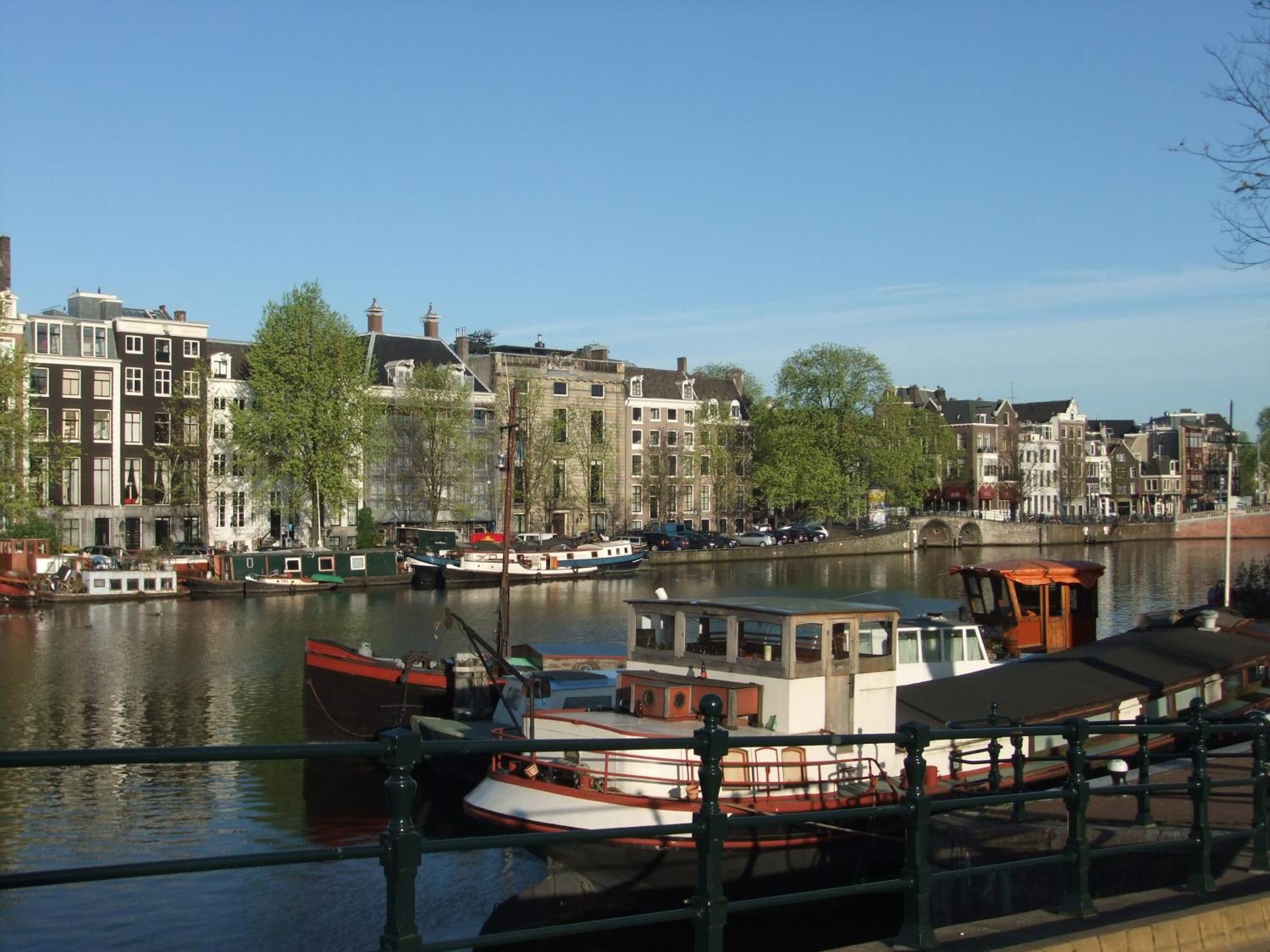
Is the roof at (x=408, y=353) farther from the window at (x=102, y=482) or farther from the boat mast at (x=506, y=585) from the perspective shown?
the boat mast at (x=506, y=585)

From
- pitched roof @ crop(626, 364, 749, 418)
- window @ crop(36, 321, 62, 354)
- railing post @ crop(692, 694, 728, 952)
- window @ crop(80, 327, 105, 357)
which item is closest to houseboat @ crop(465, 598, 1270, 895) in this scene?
railing post @ crop(692, 694, 728, 952)

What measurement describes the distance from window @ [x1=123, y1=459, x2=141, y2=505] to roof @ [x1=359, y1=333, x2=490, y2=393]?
15.8 meters

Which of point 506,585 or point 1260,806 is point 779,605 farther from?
point 506,585

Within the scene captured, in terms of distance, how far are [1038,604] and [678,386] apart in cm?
7487

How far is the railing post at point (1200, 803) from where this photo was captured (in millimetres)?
8633

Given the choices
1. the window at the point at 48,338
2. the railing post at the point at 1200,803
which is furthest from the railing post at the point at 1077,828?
the window at the point at 48,338

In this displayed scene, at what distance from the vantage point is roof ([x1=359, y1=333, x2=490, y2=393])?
86312 mm

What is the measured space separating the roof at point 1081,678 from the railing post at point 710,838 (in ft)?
48.2

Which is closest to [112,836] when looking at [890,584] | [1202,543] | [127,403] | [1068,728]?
[1068,728]

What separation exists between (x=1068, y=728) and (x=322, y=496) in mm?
71701

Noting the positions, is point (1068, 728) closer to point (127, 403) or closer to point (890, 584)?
point (890, 584)

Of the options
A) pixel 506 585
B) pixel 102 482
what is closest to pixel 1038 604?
pixel 506 585

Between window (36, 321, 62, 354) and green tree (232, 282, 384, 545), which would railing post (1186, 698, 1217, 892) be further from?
window (36, 321, 62, 354)

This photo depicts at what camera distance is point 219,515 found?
79312 mm
